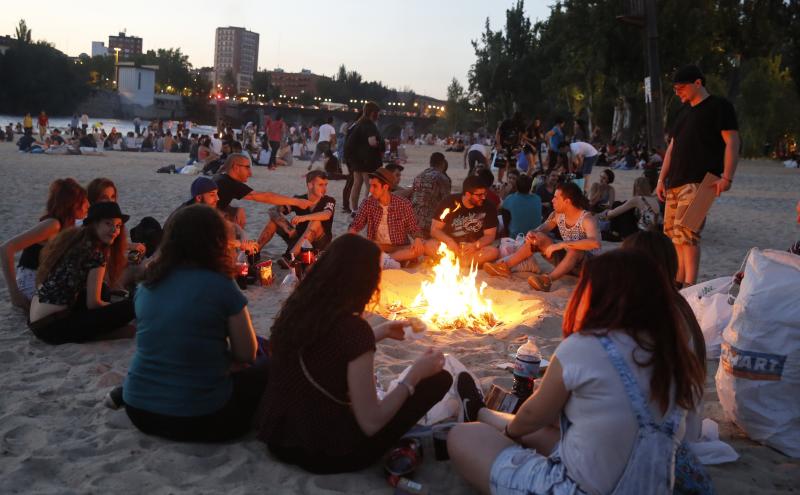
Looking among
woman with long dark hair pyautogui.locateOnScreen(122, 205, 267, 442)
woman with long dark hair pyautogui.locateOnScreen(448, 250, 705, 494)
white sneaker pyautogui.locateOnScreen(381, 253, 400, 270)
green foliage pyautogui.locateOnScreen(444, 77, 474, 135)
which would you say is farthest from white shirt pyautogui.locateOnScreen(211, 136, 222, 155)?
green foliage pyautogui.locateOnScreen(444, 77, 474, 135)

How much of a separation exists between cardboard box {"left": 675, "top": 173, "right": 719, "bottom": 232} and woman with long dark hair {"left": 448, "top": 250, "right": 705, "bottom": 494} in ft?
12.5

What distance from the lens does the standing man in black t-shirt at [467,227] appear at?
A: 305 inches

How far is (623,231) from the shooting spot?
374 inches

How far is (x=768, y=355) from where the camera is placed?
3.61 meters

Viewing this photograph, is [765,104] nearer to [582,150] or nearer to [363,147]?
[582,150]

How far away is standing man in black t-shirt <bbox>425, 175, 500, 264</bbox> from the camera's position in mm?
7738

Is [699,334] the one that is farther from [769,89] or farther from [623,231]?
[769,89]

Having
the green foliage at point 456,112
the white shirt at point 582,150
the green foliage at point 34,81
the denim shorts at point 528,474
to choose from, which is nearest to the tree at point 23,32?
the green foliage at point 34,81

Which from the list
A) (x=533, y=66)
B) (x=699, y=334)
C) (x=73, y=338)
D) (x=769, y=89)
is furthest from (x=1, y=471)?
(x=533, y=66)

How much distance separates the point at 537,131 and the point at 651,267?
551 inches

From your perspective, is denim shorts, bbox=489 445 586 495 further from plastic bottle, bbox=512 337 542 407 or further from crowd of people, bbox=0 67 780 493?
plastic bottle, bbox=512 337 542 407

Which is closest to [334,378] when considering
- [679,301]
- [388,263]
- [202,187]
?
[679,301]

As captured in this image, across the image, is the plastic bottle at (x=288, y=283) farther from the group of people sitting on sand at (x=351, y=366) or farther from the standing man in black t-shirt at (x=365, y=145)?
the standing man in black t-shirt at (x=365, y=145)

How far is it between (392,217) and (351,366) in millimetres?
4879
